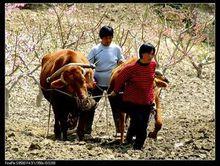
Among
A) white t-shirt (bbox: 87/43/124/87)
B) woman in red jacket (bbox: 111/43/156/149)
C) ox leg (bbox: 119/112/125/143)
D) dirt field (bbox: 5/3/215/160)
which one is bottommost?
dirt field (bbox: 5/3/215/160)

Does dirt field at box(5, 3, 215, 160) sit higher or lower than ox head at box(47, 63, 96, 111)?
lower

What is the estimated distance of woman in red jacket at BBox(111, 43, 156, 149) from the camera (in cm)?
711

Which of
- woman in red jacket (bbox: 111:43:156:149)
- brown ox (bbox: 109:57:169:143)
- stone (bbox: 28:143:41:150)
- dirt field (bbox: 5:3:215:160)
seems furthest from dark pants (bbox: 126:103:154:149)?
stone (bbox: 28:143:41:150)

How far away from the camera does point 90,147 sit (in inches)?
294

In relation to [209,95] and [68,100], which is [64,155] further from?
[209,95]

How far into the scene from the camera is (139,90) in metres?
7.18

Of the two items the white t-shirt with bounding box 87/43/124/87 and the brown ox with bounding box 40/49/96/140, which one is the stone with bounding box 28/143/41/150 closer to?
the brown ox with bounding box 40/49/96/140

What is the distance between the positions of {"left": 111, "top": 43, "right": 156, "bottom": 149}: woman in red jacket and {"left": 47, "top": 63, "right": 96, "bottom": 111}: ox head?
0.46 meters

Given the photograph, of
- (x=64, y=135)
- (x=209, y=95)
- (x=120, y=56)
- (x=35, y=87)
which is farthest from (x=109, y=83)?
(x=209, y=95)

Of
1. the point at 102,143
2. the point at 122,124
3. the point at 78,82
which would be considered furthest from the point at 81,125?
the point at 78,82

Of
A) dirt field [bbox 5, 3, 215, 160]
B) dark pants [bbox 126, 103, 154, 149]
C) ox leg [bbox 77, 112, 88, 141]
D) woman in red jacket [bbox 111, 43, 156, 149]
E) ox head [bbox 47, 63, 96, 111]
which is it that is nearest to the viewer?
dirt field [bbox 5, 3, 215, 160]

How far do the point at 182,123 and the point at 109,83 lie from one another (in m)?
2.26

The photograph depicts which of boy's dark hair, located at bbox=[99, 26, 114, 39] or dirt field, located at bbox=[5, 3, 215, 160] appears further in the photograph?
boy's dark hair, located at bbox=[99, 26, 114, 39]

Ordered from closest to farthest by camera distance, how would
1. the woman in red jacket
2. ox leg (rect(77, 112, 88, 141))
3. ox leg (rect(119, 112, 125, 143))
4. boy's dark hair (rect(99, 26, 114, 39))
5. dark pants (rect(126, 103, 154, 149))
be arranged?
the woman in red jacket < dark pants (rect(126, 103, 154, 149)) < ox leg (rect(119, 112, 125, 143)) < boy's dark hair (rect(99, 26, 114, 39)) < ox leg (rect(77, 112, 88, 141))
